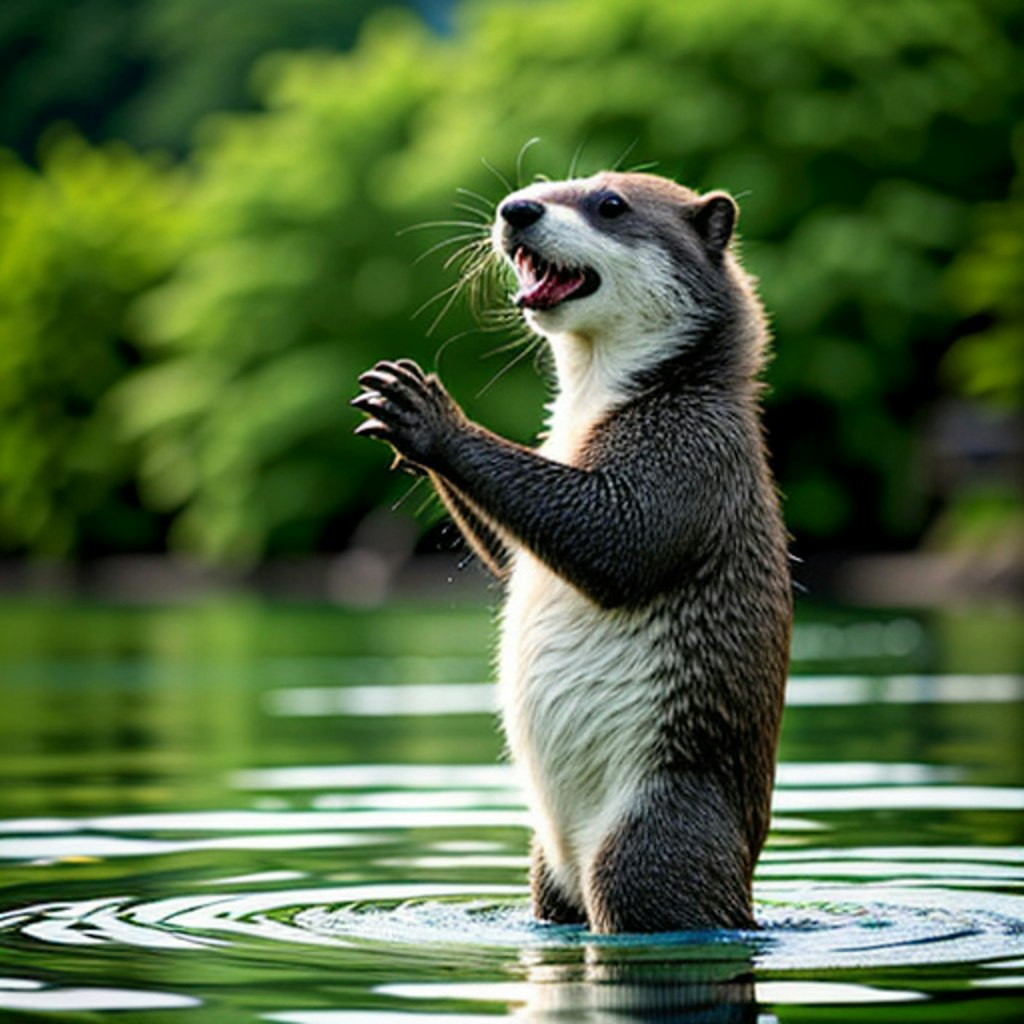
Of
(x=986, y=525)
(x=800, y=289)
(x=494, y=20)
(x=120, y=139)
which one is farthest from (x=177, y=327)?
(x=120, y=139)

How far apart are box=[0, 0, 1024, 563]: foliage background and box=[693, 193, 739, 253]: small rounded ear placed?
2863cm

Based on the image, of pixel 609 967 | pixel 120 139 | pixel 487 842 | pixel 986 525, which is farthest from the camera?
pixel 120 139

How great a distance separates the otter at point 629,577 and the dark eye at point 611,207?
0.01 m

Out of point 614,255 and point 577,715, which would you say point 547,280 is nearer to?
point 614,255

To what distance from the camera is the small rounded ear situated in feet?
25.9

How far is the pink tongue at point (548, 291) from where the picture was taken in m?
7.61

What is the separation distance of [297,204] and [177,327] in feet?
14.0

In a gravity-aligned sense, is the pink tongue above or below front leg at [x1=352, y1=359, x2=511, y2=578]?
above

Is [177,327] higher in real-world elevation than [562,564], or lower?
higher

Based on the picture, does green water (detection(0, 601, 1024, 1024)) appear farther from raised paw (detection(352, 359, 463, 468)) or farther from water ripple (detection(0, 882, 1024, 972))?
raised paw (detection(352, 359, 463, 468))

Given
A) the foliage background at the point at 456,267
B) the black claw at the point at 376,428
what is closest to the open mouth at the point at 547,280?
the black claw at the point at 376,428

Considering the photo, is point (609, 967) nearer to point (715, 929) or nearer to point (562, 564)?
point (715, 929)

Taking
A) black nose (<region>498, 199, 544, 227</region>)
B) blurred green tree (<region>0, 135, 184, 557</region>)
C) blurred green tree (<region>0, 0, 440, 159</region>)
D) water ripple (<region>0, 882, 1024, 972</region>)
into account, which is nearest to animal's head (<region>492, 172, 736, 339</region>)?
black nose (<region>498, 199, 544, 227</region>)

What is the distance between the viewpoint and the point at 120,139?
323 ft
